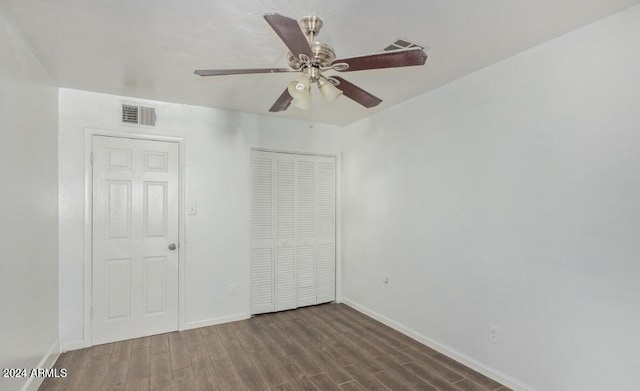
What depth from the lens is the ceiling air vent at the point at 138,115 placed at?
3.18 m

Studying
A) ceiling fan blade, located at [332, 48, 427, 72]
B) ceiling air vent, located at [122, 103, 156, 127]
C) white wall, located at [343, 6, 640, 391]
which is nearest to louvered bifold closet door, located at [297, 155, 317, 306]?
white wall, located at [343, 6, 640, 391]

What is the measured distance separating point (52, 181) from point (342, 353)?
3.01 metres

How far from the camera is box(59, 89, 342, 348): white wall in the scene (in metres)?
2.94

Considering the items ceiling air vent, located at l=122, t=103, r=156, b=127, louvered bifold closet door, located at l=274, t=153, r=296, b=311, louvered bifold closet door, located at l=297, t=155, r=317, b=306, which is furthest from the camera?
louvered bifold closet door, located at l=297, t=155, r=317, b=306

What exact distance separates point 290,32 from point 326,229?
3.29 metres

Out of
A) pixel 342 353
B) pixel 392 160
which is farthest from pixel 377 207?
pixel 342 353

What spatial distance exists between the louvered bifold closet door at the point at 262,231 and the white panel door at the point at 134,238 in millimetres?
881

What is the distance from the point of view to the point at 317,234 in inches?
169

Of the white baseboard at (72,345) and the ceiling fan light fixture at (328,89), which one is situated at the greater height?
the ceiling fan light fixture at (328,89)

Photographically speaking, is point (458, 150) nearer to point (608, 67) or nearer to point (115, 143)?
point (608, 67)

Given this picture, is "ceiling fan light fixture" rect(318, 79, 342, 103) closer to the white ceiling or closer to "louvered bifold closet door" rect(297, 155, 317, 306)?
the white ceiling

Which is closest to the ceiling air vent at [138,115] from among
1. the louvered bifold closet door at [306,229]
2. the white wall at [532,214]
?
the louvered bifold closet door at [306,229]

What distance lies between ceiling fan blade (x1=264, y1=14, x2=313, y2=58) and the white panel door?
2477 mm

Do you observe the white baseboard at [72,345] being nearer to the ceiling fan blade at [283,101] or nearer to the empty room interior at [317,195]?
the empty room interior at [317,195]
